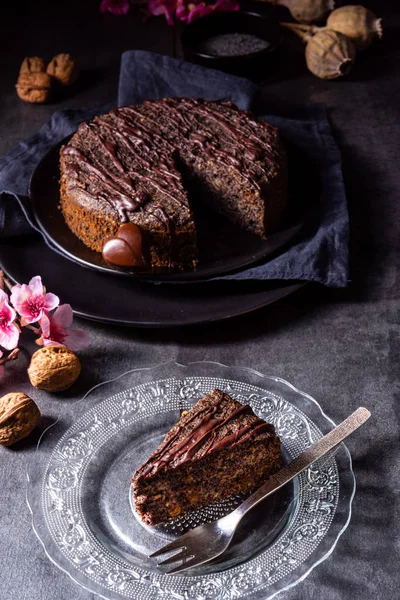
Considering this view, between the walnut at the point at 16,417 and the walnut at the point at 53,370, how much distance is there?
4.3 inches

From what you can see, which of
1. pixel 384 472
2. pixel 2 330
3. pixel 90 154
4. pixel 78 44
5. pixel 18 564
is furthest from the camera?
pixel 78 44

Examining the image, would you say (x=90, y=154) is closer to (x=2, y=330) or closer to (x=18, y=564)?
(x=2, y=330)

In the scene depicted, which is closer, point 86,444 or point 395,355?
point 86,444

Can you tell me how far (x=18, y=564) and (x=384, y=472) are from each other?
3.70ft

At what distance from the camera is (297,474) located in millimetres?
2293

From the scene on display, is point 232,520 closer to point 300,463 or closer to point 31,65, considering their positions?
point 300,463

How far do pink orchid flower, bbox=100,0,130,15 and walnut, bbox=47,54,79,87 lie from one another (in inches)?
29.0

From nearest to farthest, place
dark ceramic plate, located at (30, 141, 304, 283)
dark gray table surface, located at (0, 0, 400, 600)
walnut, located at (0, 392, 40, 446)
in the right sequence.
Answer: dark gray table surface, located at (0, 0, 400, 600) → walnut, located at (0, 392, 40, 446) → dark ceramic plate, located at (30, 141, 304, 283)

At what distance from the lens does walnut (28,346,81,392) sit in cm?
266

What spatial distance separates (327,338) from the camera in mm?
2920

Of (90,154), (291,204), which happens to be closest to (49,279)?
(90,154)

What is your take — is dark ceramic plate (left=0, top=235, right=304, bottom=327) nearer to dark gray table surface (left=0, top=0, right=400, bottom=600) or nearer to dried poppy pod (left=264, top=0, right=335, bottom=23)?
dark gray table surface (left=0, top=0, right=400, bottom=600)

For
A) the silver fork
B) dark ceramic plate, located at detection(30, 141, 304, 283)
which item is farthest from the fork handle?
dark ceramic plate, located at detection(30, 141, 304, 283)

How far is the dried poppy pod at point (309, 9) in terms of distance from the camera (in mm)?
4551
